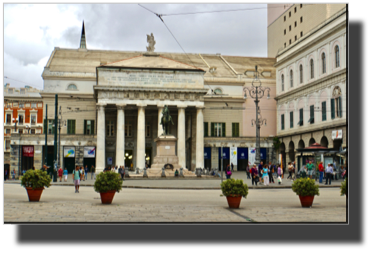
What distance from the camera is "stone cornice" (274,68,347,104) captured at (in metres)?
44.9

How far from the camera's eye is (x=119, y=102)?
2279 inches

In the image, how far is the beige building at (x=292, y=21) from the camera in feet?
180

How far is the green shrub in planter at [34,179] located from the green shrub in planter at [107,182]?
7.63 feet

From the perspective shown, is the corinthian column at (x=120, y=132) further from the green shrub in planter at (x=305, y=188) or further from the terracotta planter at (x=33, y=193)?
the green shrub in planter at (x=305, y=188)

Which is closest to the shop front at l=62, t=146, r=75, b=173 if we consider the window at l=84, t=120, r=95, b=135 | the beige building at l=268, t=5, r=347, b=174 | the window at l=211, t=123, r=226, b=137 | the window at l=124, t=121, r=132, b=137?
the window at l=84, t=120, r=95, b=135

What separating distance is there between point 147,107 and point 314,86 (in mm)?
22456

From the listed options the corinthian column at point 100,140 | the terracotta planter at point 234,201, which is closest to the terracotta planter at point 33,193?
the terracotta planter at point 234,201

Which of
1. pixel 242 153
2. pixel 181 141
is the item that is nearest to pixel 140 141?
pixel 181 141

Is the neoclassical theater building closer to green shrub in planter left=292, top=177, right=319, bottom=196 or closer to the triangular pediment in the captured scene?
the triangular pediment

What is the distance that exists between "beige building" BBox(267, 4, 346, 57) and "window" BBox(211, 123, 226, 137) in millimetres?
13951

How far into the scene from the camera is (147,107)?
60.8 meters
